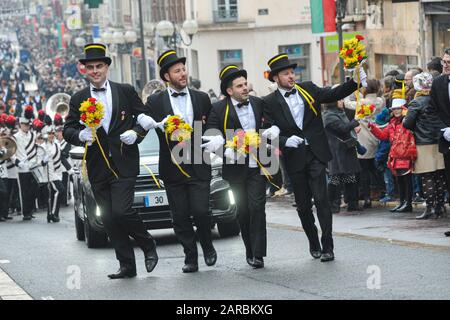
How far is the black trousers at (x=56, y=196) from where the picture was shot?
76.8 feet

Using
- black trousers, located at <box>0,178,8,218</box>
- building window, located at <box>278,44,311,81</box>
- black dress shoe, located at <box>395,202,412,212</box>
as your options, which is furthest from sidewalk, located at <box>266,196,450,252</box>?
building window, located at <box>278,44,311,81</box>

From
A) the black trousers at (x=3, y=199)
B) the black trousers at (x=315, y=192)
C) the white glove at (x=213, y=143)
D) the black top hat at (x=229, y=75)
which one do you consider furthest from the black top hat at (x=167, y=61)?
the black trousers at (x=3, y=199)

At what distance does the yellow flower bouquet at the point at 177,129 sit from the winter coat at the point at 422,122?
4634 mm

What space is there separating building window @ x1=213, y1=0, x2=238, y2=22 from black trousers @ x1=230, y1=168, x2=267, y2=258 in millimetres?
45579

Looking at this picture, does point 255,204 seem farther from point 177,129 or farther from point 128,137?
point 128,137

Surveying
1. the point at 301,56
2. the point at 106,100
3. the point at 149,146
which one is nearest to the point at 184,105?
the point at 106,100

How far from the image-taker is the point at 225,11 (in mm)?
58062

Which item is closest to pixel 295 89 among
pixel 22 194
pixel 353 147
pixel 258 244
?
pixel 258 244

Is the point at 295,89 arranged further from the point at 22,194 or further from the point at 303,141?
the point at 22,194

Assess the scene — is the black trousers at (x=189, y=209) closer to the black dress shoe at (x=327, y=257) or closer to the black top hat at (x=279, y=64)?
the black dress shoe at (x=327, y=257)

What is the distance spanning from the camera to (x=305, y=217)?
42.8 ft

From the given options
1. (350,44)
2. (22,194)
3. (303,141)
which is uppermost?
(350,44)

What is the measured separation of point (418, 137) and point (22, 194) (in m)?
10.0

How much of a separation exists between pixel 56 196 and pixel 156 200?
8.46m
